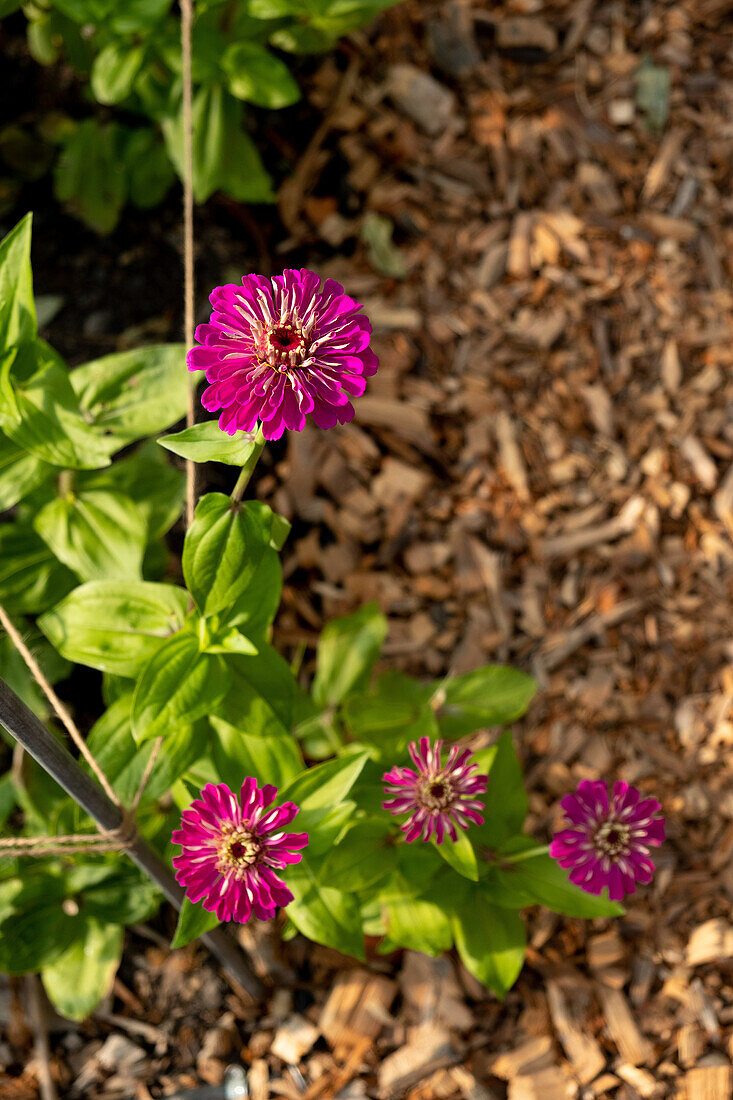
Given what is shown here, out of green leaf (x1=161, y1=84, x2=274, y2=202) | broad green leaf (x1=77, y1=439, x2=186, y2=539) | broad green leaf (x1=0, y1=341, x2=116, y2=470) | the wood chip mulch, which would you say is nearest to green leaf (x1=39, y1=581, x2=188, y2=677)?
broad green leaf (x1=0, y1=341, x2=116, y2=470)

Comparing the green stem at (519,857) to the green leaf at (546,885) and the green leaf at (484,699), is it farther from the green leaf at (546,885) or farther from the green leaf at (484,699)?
the green leaf at (484,699)

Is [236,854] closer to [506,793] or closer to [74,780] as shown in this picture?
[74,780]

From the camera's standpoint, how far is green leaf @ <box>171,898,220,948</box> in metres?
1.10

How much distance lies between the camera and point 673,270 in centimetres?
227

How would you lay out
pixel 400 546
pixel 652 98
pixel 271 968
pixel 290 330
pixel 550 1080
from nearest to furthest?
pixel 290 330 → pixel 550 1080 → pixel 271 968 → pixel 400 546 → pixel 652 98

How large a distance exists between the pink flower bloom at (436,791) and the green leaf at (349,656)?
0.50 meters

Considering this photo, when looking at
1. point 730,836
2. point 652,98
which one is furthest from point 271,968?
point 652,98

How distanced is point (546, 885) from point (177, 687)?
1.95 ft

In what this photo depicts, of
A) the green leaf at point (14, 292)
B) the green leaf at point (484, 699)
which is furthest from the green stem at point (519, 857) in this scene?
the green leaf at point (14, 292)

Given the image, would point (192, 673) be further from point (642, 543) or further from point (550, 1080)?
point (642, 543)

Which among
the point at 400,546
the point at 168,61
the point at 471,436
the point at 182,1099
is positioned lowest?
the point at 182,1099

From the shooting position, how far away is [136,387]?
1.42 meters

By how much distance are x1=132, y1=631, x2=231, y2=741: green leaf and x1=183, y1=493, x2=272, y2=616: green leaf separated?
0.14 meters

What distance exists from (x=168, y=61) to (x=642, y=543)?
139cm
